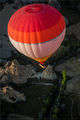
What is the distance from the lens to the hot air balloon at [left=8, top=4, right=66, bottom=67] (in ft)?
47.4

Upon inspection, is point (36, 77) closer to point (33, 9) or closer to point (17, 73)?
point (17, 73)

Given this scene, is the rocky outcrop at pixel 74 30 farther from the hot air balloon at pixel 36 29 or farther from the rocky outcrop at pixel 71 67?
the hot air balloon at pixel 36 29

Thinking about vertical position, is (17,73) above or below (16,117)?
above

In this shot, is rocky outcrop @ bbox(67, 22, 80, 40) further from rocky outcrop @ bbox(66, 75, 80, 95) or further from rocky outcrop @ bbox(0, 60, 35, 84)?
rocky outcrop @ bbox(0, 60, 35, 84)

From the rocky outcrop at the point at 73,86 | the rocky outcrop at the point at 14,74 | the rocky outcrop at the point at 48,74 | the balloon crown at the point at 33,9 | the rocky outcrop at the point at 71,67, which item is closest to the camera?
the balloon crown at the point at 33,9

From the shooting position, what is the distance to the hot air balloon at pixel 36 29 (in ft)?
47.4

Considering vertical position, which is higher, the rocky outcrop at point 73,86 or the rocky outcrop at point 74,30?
the rocky outcrop at point 74,30

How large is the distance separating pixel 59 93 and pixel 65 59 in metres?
5.11

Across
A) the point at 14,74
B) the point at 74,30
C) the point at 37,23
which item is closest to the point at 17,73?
the point at 14,74

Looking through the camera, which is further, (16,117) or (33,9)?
(16,117)

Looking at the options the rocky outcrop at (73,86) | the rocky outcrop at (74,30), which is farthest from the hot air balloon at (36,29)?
the rocky outcrop at (74,30)

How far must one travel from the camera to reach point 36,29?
14.4m

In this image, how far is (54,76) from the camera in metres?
20.0

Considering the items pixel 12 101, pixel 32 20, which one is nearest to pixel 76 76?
pixel 12 101
